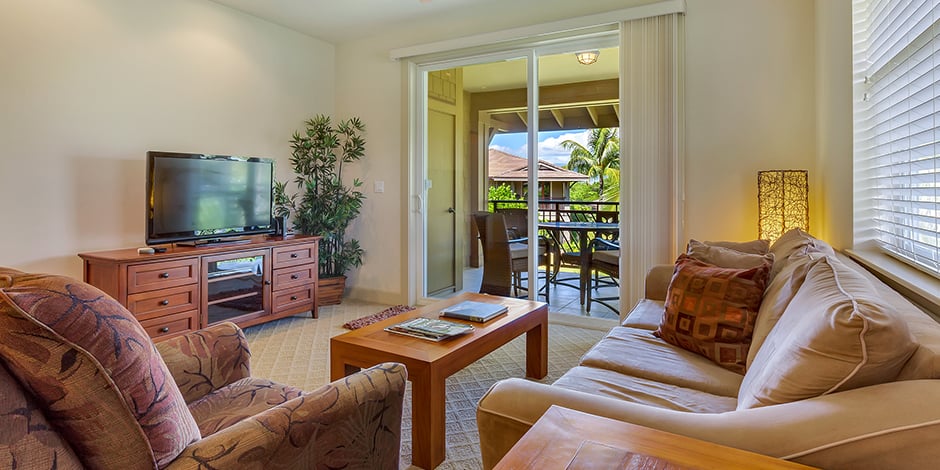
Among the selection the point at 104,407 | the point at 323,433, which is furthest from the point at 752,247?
the point at 104,407

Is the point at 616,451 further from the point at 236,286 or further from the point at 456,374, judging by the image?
the point at 236,286

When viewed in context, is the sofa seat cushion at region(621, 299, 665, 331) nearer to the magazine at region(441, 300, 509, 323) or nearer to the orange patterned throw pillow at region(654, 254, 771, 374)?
the orange patterned throw pillow at region(654, 254, 771, 374)

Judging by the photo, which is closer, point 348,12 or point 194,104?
point 194,104

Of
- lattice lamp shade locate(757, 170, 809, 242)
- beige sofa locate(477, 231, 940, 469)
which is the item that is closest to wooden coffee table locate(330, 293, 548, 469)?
beige sofa locate(477, 231, 940, 469)

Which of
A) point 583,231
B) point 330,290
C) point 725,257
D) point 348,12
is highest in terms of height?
point 348,12

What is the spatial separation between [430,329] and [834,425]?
1552mm

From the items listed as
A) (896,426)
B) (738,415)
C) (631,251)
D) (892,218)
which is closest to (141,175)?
(631,251)

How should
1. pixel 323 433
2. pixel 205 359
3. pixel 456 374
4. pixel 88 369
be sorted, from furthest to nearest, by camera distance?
pixel 456 374 < pixel 205 359 < pixel 323 433 < pixel 88 369

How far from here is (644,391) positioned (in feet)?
4.99

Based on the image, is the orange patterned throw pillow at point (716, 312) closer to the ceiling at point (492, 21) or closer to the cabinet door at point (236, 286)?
the ceiling at point (492, 21)

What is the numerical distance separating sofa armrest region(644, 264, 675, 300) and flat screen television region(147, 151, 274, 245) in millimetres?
3012

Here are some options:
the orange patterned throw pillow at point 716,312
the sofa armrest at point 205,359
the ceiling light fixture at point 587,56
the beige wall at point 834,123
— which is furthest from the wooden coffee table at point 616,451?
the ceiling light fixture at point 587,56

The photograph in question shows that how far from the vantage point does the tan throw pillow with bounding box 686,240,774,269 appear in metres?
2.10

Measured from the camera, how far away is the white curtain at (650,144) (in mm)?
3387
